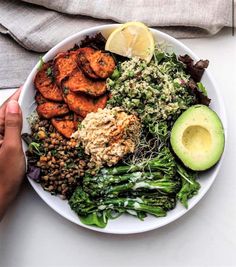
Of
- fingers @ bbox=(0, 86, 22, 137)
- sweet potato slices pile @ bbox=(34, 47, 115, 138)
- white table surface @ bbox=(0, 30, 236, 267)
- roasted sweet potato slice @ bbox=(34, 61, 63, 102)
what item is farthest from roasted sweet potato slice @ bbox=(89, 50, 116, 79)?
white table surface @ bbox=(0, 30, 236, 267)

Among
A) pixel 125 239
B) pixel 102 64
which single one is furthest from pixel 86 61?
pixel 125 239

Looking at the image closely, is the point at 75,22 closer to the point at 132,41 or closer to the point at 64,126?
the point at 132,41

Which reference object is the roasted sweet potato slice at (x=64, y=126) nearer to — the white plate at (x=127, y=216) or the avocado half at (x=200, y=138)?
the white plate at (x=127, y=216)

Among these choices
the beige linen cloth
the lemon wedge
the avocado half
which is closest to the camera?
the avocado half

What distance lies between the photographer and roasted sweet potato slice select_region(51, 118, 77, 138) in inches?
70.1

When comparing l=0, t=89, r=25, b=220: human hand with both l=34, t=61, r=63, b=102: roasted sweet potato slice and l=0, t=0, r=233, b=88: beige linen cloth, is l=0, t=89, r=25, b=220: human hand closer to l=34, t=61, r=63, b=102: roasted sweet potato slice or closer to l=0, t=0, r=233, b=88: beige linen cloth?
l=34, t=61, r=63, b=102: roasted sweet potato slice

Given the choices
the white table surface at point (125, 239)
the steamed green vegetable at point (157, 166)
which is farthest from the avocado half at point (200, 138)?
the white table surface at point (125, 239)

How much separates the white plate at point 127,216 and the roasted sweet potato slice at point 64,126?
0.10 meters

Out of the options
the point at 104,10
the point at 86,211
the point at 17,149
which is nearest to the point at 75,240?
the point at 86,211

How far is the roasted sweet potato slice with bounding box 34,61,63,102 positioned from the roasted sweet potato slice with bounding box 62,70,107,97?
0.04 metres

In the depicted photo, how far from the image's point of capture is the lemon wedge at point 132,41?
1793 mm

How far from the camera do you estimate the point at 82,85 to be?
178cm

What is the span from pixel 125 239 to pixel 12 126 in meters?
0.53

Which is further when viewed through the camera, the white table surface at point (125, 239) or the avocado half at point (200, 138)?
the white table surface at point (125, 239)
